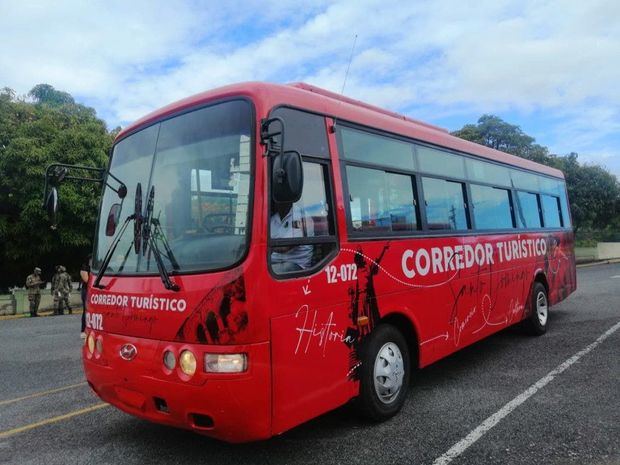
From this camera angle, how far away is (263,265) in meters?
3.42

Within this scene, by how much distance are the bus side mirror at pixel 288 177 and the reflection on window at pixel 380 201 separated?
1.05 meters

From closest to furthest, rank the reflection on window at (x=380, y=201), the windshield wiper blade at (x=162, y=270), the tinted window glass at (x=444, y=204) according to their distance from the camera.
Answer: the windshield wiper blade at (x=162, y=270) < the reflection on window at (x=380, y=201) < the tinted window glass at (x=444, y=204)

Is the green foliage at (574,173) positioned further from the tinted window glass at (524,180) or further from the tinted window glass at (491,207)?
the tinted window glass at (491,207)

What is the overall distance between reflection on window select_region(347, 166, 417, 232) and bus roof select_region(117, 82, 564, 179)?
0.50 meters

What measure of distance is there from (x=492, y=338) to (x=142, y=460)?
6.00 meters

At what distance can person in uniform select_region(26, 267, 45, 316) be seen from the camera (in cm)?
1565

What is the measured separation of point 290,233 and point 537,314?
19.6 feet

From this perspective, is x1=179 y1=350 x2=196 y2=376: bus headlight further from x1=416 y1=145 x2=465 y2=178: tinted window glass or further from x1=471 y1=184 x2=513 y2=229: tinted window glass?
x1=471 y1=184 x2=513 y2=229: tinted window glass

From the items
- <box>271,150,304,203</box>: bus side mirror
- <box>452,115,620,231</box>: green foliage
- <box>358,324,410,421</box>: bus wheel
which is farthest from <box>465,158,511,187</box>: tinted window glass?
<box>452,115,620,231</box>: green foliage

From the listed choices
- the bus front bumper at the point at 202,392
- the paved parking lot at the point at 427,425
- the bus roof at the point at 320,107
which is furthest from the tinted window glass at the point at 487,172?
the bus front bumper at the point at 202,392

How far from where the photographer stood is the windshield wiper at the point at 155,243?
11.6 ft

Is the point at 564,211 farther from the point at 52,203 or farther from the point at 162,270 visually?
the point at 52,203

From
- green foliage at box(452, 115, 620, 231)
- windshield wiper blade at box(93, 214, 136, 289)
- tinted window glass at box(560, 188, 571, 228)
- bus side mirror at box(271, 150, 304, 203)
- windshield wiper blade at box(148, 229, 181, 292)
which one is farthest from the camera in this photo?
green foliage at box(452, 115, 620, 231)

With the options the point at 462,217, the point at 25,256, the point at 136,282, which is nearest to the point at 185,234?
the point at 136,282
